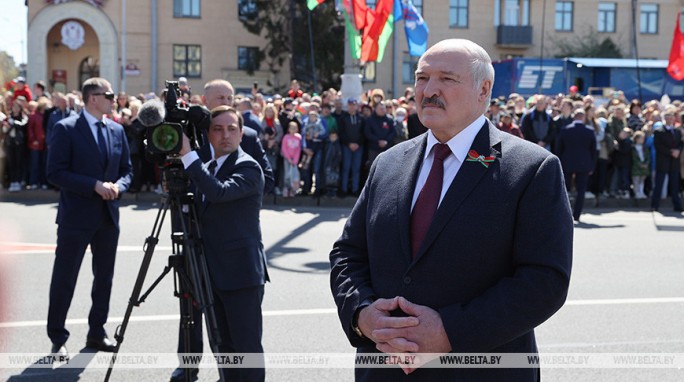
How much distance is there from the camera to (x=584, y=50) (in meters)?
49.1

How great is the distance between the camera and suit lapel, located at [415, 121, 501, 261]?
10.1 ft

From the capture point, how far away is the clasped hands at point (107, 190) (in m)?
6.59

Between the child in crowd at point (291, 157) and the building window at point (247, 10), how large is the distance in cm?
2840

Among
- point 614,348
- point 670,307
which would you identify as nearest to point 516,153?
point 614,348

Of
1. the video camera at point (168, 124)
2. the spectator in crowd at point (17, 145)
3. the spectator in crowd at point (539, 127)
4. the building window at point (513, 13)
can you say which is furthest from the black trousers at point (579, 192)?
the building window at point (513, 13)

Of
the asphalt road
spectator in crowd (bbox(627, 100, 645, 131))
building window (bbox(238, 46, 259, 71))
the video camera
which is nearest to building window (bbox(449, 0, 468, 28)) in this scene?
building window (bbox(238, 46, 259, 71))

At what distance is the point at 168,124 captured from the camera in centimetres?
512

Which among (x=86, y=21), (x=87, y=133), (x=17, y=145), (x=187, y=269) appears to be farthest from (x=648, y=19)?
(x=187, y=269)

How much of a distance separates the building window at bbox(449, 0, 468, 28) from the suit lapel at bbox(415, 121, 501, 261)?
4687 centimetres

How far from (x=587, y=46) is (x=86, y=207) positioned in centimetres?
4626

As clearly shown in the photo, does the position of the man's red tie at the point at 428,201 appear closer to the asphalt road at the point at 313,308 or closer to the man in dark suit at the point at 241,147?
the asphalt road at the point at 313,308

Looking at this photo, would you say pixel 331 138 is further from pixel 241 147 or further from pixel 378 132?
pixel 241 147

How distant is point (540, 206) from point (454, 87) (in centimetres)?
53

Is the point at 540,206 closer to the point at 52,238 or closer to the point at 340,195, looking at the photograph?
the point at 52,238
